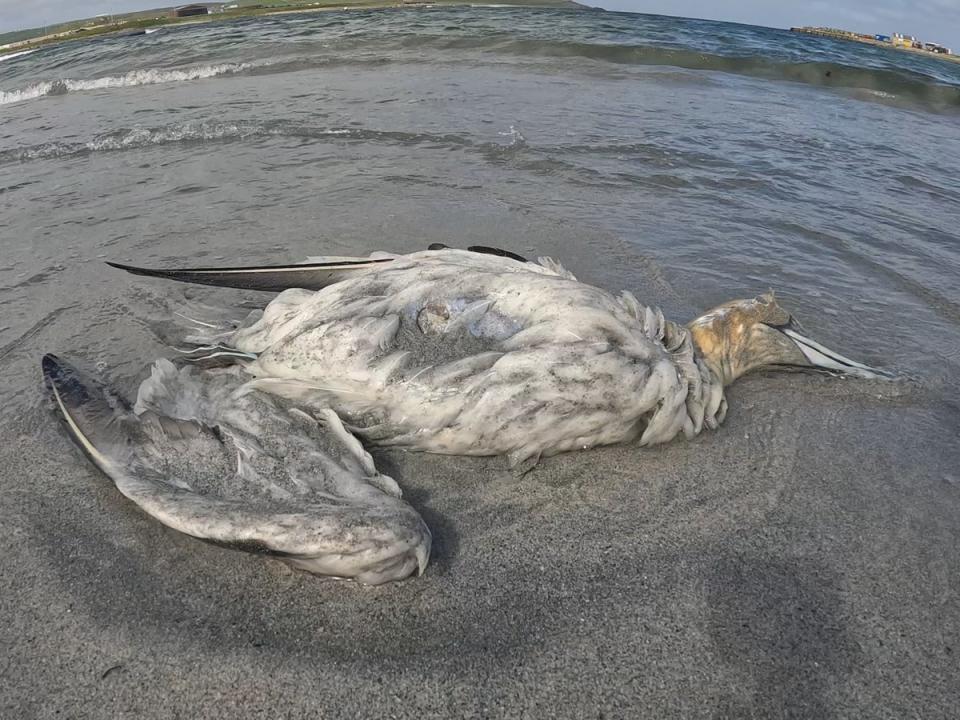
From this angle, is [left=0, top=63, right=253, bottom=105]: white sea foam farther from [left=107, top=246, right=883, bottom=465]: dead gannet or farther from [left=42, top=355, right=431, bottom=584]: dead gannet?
[left=42, top=355, right=431, bottom=584]: dead gannet

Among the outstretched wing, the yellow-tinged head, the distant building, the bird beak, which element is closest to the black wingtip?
the outstretched wing

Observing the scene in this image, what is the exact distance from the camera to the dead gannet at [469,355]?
2.86 metres

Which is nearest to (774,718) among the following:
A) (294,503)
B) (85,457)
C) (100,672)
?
(294,503)

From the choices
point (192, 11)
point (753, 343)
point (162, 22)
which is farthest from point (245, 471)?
point (192, 11)

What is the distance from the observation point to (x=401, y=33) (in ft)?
70.1

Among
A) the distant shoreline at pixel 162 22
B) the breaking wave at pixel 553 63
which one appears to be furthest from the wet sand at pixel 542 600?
the distant shoreline at pixel 162 22

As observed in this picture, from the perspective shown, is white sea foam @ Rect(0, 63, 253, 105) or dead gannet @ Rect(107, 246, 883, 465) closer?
dead gannet @ Rect(107, 246, 883, 465)

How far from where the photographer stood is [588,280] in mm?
4957

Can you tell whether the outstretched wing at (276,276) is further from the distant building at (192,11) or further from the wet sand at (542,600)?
the distant building at (192,11)

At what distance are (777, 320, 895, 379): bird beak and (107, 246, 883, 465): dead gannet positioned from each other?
0.68m

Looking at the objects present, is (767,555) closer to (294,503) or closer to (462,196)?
(294,503)

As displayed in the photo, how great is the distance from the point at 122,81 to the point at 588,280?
14993 millimetres

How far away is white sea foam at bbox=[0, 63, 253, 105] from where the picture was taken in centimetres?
1490

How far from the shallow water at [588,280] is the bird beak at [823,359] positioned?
0.32ft
